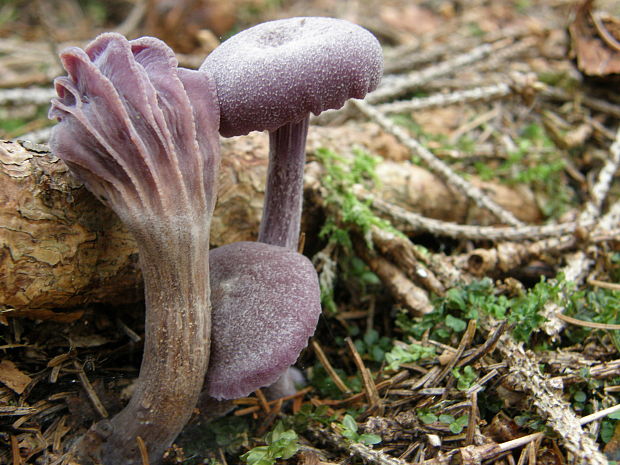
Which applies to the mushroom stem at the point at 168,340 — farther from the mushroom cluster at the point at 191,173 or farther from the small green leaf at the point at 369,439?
the small green leaf at the point at 369,439

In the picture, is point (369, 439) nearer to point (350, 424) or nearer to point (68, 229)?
point (350, 424)

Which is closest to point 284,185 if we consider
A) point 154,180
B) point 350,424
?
point 154,180

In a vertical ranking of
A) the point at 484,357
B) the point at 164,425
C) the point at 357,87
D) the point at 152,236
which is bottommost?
the point at 164,425

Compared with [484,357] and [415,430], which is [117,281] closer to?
[415,430]

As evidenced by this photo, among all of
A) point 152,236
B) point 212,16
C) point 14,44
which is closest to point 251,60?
point 152,236

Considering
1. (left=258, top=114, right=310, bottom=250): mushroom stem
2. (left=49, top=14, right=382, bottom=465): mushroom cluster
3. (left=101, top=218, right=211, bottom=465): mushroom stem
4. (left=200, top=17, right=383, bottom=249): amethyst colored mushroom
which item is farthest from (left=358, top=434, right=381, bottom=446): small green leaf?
(left=200, top=17, right=383, bottom=249): amethyst colored mushroom

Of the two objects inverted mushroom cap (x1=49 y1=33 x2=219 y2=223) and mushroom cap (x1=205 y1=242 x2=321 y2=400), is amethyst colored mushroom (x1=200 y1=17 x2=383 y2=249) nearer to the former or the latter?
inverted mushroom cap (x1=49 y1=33 x2=219 y2=223)

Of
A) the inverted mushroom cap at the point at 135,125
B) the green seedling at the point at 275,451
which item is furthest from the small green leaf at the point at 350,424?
the inverted mushroom cap at the point at 135,125
